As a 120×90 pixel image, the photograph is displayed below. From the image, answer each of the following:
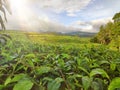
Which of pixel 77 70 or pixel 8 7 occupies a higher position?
pixel 8 7

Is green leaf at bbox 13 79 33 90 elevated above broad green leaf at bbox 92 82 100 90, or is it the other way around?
green leaf at bbox 13 79 33 90

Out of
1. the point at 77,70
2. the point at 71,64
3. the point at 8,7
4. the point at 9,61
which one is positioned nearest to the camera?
the point at 77,70

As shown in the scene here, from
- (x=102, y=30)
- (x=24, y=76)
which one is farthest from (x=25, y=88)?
(x=102, y=30)

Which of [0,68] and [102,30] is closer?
[0,68]

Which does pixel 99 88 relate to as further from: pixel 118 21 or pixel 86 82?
pixel 118 21

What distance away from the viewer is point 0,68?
1732 mm

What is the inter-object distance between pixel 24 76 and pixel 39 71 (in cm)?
17

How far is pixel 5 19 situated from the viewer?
7.57m

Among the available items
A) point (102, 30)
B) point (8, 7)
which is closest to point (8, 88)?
point (8, 7)

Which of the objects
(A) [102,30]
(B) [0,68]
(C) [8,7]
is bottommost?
(A) [102,30]

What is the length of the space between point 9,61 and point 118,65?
1.09 m

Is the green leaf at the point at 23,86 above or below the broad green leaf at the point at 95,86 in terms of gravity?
above

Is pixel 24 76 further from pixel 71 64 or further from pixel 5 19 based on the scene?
pixel 5 19

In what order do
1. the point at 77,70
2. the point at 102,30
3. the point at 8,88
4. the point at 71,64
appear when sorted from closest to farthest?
1. the point at 8,88
2. the point at 77,70
3. the point at 71,64
4. the point at 102,30
